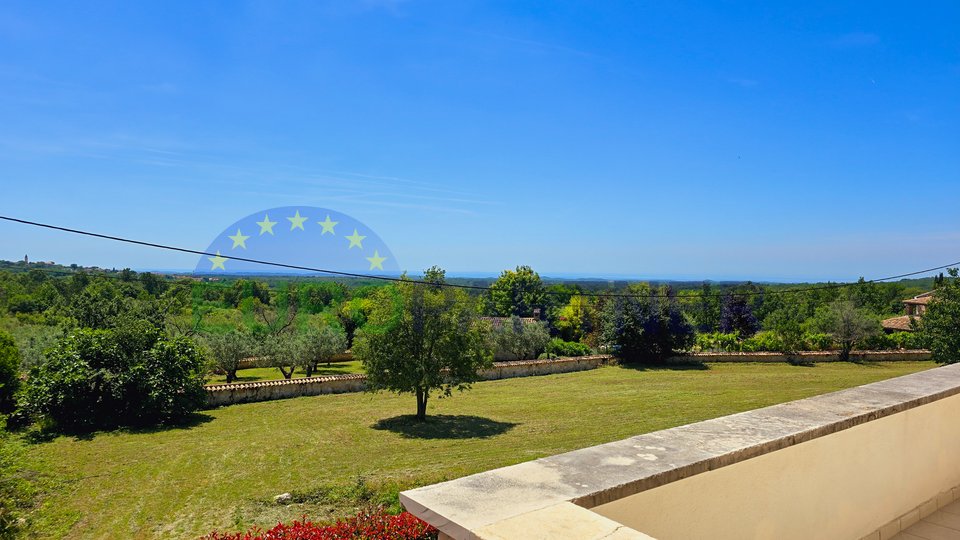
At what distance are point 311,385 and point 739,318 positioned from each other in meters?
32.0

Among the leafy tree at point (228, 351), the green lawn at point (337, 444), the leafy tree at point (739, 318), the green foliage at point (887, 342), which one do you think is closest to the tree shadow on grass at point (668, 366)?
the green lawn at point (337, 444)

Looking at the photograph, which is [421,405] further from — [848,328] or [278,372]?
[848,328]

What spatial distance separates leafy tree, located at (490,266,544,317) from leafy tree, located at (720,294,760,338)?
23.8 meters

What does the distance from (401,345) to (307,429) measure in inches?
158

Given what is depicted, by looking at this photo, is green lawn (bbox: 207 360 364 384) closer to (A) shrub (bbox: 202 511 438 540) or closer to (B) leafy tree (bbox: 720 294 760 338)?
(A) shrub (bbox: 202 511 438 540)

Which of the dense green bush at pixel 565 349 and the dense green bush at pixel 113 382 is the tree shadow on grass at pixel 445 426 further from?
the dense green bush at pixel 565 349

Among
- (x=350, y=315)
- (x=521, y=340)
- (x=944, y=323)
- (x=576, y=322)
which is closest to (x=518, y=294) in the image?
(x=576, y=322)

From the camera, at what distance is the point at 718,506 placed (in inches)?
84.9

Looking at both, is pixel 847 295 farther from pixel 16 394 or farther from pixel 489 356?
pixel 16 394

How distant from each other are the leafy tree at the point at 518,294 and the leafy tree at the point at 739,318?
23.8 meters

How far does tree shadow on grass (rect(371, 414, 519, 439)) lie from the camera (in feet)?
54.5

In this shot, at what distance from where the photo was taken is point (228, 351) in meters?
27.4

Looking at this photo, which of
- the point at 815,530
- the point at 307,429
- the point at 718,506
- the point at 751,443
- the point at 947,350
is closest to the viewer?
the point at 718,506

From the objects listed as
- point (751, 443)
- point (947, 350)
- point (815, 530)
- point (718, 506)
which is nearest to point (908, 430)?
point (815, 530)
